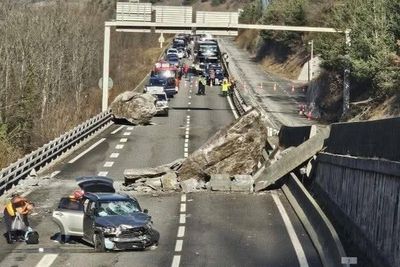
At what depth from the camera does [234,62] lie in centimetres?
11606

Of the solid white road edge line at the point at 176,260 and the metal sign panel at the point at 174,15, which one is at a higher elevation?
the metal sign panel at the point at 174,15

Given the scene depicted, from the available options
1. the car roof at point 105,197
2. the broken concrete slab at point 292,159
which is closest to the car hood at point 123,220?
the car roof at point 105,197

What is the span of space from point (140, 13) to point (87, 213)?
38.8 metres

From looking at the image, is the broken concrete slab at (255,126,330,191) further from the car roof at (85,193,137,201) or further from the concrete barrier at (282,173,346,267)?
the car roof at (85,193,137,201)

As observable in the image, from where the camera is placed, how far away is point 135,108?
51406 millimetres

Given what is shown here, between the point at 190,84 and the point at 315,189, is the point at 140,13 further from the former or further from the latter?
the point at 315,189

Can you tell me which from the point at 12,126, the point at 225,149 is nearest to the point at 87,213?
the point at 225,149

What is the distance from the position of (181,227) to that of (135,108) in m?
29.8

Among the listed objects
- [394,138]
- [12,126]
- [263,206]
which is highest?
[394,138]

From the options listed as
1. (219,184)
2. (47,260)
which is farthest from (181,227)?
(219,184)

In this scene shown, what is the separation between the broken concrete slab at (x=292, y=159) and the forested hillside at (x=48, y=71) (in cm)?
2062

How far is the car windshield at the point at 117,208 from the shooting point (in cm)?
1967

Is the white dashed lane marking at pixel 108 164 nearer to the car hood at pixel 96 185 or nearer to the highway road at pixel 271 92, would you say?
the car hood at pixel 96 185

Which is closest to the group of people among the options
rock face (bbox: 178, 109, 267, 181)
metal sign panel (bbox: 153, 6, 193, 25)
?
rock face (bbox: 178, 109, 267, 181)
